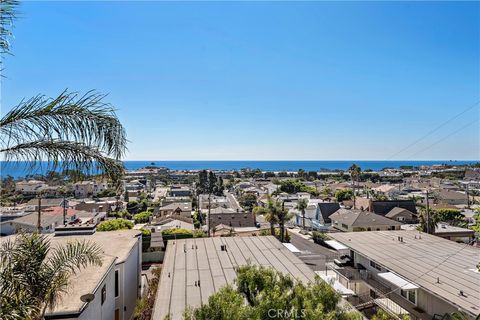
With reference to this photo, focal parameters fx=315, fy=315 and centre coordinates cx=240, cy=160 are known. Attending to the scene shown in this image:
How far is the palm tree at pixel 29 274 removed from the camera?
4.65m

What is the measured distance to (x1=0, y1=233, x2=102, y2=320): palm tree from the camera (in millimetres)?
4648

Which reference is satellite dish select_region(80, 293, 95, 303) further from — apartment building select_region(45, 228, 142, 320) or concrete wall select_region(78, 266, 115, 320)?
concrete wall select_region(78, 266, 115, 320)

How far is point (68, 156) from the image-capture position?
4.62 m

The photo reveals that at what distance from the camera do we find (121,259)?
12688 millimetres

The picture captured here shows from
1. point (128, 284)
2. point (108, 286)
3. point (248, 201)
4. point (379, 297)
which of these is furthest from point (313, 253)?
point (248, 201)

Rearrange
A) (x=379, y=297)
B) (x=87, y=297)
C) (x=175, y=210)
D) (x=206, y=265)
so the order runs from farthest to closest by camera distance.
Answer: (x=175, y=210)
(x=379, y=297)
(x=206, y=265)
(x=87, y=297)

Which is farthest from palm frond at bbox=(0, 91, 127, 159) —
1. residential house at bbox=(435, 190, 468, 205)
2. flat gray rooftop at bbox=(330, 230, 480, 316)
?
residential house at bbox=(435, 190, 468, 205)

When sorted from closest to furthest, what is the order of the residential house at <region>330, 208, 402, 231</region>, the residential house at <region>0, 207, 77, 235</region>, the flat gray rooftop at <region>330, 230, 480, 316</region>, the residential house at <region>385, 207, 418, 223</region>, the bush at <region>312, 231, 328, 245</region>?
the flat gray rooftop at <region>330, 230, 480, 316</region> < the residential house at <region>0, 207, 77, 235</region> < the bush at <region>312, 231, 328, 245</region> < the residential house at <region>330, 208, 402, 231</region> < the residential house at <region>385, 207, 418, 223</region>

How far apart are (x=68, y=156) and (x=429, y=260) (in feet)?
52.1

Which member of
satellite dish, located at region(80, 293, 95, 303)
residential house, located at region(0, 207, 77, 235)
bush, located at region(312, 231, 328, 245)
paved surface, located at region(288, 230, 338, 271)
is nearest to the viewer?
satellite dish, located at region(80, 293, 95, 303)

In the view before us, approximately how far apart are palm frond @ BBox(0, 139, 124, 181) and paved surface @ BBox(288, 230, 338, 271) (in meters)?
21.0

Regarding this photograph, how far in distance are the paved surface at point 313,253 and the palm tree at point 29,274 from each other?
64.1ft

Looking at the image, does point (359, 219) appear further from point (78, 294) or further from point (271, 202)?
point (78, 294)

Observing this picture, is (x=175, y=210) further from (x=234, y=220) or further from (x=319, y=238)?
(x=319, y=238)
